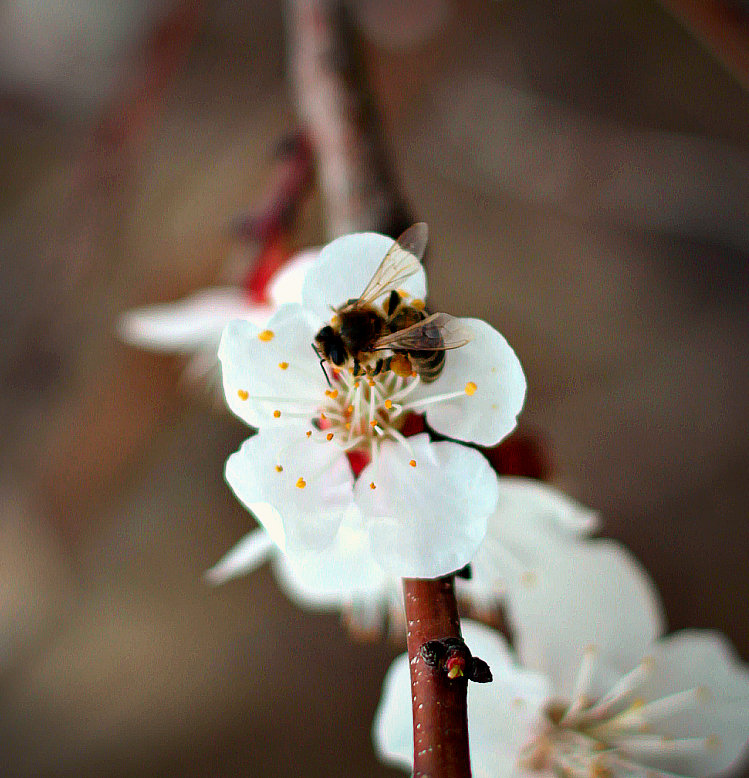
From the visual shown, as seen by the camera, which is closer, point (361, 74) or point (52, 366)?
point (361, 74)

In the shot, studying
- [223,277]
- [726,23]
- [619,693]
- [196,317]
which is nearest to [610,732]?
[619,693]

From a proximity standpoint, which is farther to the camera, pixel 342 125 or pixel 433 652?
pixel 342 125

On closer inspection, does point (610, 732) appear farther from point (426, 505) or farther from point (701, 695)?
point (426, 505)

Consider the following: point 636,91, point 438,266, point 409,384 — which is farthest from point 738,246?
point 409,384

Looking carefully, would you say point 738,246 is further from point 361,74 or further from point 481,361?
point 481,361

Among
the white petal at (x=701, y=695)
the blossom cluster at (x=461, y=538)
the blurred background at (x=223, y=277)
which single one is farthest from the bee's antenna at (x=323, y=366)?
the blurred background at (x=223, y=277)

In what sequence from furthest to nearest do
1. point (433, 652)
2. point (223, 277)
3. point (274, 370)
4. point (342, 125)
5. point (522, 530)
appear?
point (223, 277), point (342, 125), point (522, 530), point (274, 370), point (433, 652)
